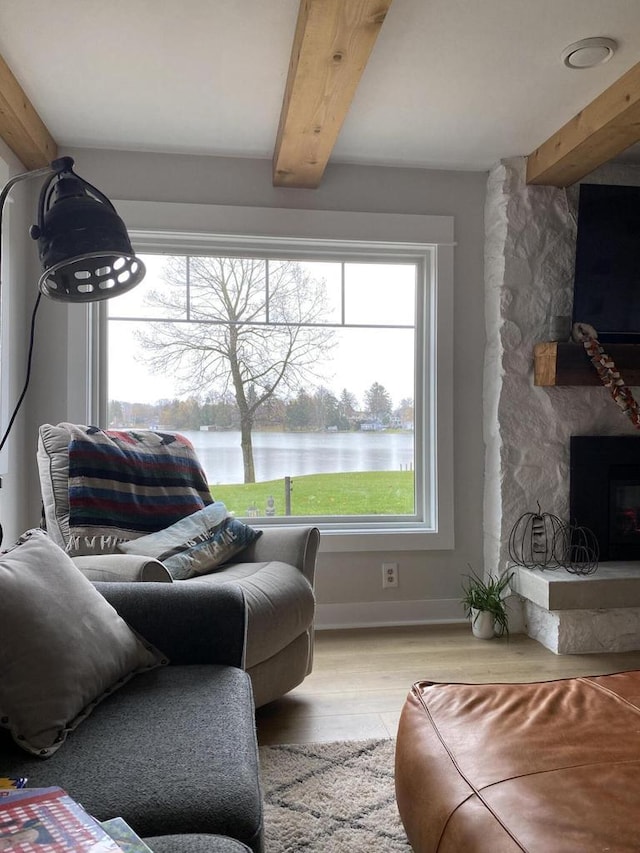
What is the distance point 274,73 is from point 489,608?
8.35ft

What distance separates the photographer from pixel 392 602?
350 cm

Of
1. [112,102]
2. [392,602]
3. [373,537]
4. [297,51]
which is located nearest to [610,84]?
[297,51]

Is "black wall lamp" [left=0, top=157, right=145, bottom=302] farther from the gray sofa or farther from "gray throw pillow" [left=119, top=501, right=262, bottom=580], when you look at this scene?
"gray throw pillow" [left=119, top=501, right=262, bottom=580]

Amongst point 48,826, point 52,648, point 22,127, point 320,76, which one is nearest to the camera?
point 48,826

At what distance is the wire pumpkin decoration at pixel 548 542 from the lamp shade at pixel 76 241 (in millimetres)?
2357

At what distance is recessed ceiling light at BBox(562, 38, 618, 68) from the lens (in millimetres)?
2373

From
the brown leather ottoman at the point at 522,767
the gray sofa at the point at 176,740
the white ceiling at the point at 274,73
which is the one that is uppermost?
the white ceiling at the point at 274,73

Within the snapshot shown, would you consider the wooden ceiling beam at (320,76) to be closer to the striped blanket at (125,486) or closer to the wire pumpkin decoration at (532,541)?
the striped blanket at (125,486)

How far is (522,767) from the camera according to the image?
4.02 feet

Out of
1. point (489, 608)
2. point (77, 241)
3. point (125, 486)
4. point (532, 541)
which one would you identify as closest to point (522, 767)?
point (77, 241)

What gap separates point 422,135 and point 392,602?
230 cm

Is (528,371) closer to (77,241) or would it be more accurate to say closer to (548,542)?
(548,542)

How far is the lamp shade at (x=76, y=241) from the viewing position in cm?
158

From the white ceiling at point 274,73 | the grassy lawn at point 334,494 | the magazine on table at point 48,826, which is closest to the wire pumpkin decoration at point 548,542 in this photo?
the grassy lawn at point 334,494
